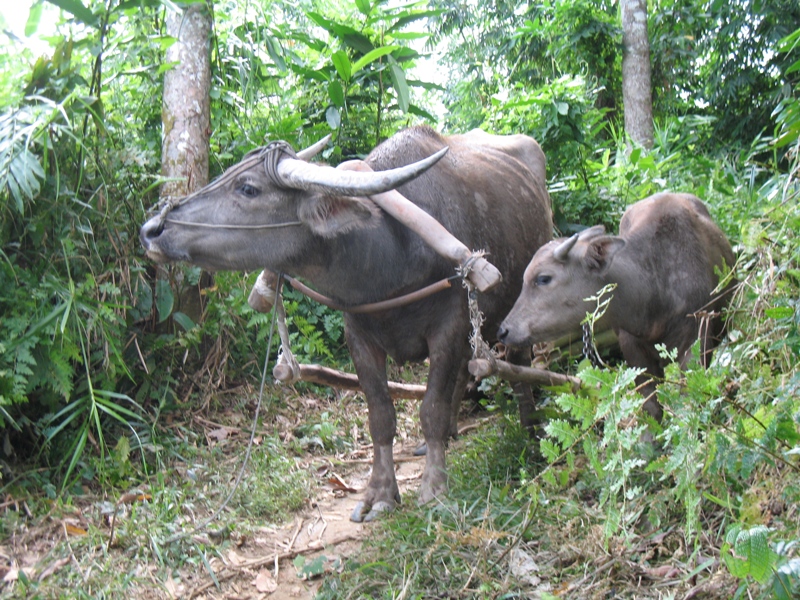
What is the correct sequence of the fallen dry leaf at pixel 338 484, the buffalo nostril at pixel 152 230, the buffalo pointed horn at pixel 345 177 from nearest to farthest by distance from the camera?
the buffalo pointed horn at pixel 345 177 → the buffalo nostril at pixel 152 230 → the fallen dry leaf at pixel 338 484

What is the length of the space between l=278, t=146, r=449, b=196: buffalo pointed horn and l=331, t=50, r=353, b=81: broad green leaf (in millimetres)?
2825

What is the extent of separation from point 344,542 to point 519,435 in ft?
4.02

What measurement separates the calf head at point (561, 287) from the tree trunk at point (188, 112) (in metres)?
2.42

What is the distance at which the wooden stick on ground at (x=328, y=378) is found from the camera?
13.4 ft

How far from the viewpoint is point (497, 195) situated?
466cm

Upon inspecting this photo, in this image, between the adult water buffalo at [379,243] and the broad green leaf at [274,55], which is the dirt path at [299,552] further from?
the broad green leaf at [274,55]

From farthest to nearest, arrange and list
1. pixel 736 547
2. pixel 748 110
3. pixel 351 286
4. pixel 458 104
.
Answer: pixel 458 104 < pixel 748 110 < pixel 351 286 < pixel 736 547

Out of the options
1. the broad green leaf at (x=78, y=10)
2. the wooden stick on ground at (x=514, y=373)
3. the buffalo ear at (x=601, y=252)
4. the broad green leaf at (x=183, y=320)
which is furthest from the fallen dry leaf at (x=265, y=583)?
the broad green leaf at (x=78, y=10)

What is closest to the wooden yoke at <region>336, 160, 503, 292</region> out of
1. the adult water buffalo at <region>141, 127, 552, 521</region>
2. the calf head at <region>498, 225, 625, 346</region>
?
the adult water buffalo at <region>141, 127, 552, 521</region>

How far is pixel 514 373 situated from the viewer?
397 cm

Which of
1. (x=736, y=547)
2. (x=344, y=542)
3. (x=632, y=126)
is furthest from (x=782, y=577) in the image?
(x=632, y=126)

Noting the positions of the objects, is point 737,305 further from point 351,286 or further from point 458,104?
point 458,104

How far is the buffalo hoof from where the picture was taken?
4066 mm

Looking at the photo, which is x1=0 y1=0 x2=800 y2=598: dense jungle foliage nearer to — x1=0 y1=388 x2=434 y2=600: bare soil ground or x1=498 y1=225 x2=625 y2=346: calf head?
x1=0 y1=388 x2=434 y2=600: bare soil ground
